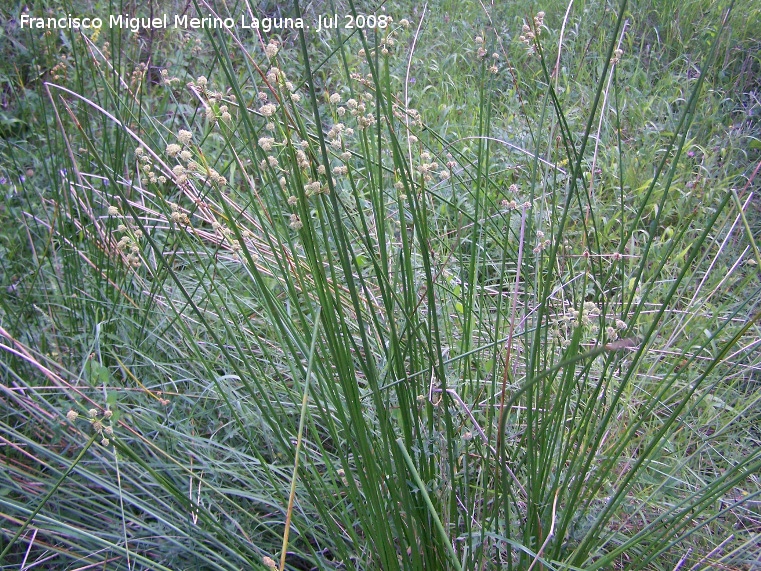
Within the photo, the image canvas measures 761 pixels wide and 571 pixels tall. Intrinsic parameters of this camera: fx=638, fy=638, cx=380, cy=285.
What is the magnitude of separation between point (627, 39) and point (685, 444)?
2.10 metres

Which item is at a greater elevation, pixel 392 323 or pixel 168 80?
pixel 168 80

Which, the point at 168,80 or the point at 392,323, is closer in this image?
the point at 392,323

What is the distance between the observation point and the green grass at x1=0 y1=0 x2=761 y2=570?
0.89 metres

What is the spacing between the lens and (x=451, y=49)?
3131 millimetres

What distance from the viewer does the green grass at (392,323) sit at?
89cm

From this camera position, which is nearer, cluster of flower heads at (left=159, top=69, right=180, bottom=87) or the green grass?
the green grass

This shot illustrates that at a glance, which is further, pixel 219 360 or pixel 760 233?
pixel 760 233

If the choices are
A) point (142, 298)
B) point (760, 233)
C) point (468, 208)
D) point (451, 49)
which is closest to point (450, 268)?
point (468, 208)

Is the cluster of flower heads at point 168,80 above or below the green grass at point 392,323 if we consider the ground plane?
above

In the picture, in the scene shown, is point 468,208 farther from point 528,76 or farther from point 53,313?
point 53,313

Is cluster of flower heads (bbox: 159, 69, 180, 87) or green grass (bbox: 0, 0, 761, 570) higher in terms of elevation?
cluster of flower heads (bbox: 159, 69, 180, 87)

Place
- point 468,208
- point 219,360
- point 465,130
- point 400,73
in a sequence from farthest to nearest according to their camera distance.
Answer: point 400,73 < point 465,130 < point 468,208 < point 219,360

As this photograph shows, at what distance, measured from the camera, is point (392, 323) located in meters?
0.84

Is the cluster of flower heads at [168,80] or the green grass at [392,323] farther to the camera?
the cluster of flower heads at [168,80]
